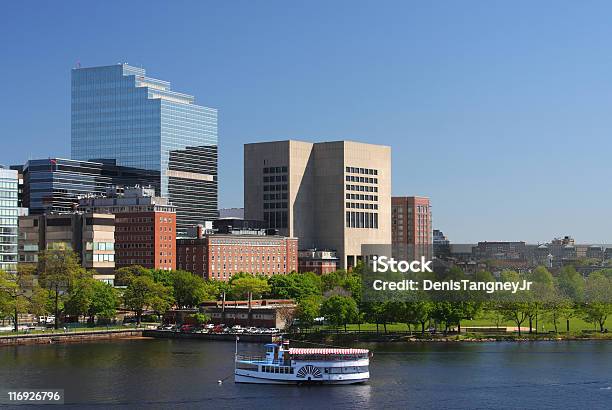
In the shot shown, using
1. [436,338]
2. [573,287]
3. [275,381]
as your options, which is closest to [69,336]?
[436,338]

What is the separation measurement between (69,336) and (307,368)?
7111 centimetres

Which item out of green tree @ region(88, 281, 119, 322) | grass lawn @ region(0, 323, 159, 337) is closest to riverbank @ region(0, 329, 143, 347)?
grass lawn @ region(0, 323, 159, 337)

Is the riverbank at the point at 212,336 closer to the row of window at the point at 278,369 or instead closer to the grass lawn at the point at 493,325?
the grass lawn at the point at 493,325

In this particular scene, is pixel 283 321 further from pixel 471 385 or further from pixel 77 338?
pixel 471 385

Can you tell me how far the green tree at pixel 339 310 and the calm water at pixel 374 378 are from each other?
696 inches

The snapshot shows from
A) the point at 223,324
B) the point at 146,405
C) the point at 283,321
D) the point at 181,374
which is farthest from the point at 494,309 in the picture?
the point at 146,405

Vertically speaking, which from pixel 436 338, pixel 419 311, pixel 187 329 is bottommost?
pixel 436 338

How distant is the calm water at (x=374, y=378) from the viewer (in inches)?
4218

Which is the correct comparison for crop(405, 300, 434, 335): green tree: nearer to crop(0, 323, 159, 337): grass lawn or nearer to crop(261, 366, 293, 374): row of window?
crop(261, 366, 293, 374): row of window

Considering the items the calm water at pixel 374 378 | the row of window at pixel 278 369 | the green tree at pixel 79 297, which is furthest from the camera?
the green tree at pixel 79 297

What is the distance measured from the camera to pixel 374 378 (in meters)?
122

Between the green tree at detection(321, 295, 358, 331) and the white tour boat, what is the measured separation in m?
54.2

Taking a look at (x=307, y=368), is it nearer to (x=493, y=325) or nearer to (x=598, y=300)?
(x=493, y=325)

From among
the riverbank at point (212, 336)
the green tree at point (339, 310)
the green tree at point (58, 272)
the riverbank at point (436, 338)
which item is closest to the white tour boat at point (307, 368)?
the riverbank at point (436, 338)
